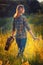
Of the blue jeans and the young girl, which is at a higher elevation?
the young girl

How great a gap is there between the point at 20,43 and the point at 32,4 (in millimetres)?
355

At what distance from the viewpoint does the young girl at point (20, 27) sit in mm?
1397

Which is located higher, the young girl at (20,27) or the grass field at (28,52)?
the young girl at (20,27)

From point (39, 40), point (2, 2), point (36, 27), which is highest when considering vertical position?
point (2, 2)

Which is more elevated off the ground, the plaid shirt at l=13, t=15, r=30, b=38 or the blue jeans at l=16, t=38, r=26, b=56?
the plaid shirt at l=13, t=15, r=30, b=38

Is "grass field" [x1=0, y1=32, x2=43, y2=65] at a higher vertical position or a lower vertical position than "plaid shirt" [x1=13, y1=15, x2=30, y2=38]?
lower

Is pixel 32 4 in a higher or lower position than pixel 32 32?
higher

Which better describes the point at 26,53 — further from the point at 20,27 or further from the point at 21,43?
the point at 20,27

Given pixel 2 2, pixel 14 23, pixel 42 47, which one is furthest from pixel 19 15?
pixel 42 47

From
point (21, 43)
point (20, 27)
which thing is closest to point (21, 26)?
point (20, 27)

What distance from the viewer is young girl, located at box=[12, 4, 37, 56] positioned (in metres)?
1.40

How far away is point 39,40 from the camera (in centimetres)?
140

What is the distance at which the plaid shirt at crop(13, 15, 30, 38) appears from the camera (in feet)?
4.61

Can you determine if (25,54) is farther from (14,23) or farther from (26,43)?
(14,23)
